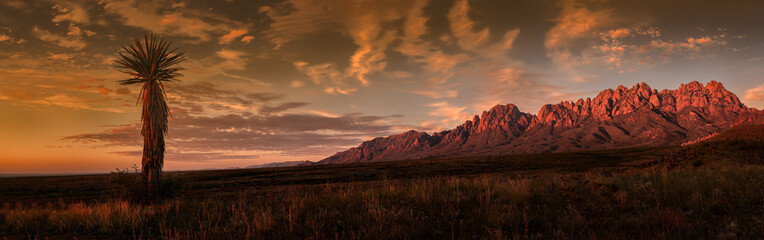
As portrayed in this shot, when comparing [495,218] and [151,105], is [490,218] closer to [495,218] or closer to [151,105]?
[495,218]

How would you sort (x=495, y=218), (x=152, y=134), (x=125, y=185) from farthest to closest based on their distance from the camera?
(x=125, y=185) → (x=152, y=134) → (x=495, y=218)

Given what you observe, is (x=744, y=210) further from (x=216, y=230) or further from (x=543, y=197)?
(x=216, y=230)

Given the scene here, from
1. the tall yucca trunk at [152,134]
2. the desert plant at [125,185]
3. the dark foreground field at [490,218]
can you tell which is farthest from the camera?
the desert plant at [125,185]

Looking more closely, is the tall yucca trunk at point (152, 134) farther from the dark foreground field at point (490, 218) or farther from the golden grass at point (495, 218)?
the dark foreground field at point (490, 218)

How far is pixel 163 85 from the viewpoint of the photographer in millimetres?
20594

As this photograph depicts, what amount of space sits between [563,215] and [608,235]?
1.74m

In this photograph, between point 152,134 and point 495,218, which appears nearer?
point 495,218

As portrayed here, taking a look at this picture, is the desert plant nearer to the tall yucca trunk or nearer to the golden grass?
the tall yucca trunk

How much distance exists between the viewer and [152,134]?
63.2 feet

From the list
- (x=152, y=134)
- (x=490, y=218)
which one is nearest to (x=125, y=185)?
(x=152, y=134)

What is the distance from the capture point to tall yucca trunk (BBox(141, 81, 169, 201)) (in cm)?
1933

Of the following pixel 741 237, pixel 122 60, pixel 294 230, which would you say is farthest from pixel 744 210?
pixel 122 60

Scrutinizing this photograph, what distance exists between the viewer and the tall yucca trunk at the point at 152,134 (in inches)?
761

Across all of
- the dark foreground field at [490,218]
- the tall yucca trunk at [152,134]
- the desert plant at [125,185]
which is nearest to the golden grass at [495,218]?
the dark foreground field at [490,218]
